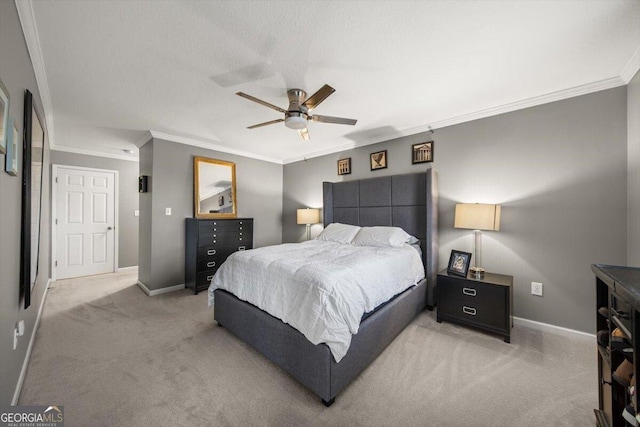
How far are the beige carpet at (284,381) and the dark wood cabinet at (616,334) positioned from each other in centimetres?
41

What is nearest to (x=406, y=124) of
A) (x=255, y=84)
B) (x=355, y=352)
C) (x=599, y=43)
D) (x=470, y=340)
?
(x=599, y=43)

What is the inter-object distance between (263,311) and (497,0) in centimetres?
260

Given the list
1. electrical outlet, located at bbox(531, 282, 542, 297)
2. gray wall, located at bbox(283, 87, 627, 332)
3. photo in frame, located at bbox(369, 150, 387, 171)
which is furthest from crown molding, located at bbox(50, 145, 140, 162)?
electrical outlet, located at bbox(531, 282, 542, 297)

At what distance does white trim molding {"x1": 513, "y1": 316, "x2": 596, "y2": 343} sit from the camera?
231cm

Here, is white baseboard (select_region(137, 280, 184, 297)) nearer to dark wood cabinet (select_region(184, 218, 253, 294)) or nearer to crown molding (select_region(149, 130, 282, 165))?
dark wood cabinet (select_region(184, 218, 253, 294))

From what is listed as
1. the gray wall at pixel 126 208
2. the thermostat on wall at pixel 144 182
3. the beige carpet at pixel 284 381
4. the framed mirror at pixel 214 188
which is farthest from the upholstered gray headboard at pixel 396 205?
the gray wall at pixel 126 208

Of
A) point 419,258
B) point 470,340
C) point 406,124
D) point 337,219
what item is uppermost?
point 406,124

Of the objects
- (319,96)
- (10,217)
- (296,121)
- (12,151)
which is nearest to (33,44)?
(12,151)

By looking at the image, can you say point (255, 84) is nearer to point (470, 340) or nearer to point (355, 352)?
point (355, 352)

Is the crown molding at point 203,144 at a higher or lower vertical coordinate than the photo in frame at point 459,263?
higher

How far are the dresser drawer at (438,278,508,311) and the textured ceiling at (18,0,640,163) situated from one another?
6.35ft

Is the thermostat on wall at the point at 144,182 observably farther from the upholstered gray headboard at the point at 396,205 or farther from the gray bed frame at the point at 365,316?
the upholstered gray headboard at the point at 396,205

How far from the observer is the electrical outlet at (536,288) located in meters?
2.51

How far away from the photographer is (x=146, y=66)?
2014 mm
